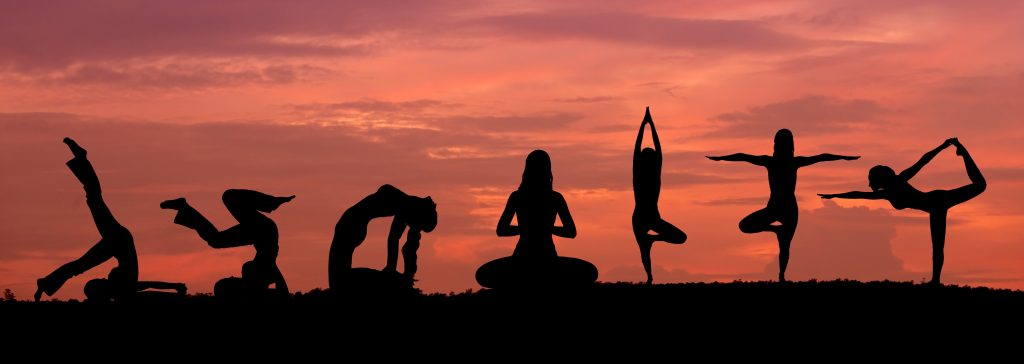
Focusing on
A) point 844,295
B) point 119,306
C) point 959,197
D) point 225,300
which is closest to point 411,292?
point 225,300

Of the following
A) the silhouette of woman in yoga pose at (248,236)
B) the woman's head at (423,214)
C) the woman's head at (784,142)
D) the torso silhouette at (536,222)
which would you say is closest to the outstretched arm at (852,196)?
the woman's head at (784,142)

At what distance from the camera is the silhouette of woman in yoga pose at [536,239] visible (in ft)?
94.7

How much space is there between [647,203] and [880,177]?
460 cm

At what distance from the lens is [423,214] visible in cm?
2911

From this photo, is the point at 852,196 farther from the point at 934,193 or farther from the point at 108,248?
the point at 108,248

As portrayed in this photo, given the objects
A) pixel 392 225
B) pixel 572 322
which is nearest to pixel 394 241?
pixel 392 225

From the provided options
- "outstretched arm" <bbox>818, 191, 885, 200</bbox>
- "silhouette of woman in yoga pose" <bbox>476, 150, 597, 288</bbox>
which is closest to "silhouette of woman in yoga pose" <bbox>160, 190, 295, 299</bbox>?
"silhouette of woman in yoga pose" <bbox>476, 150, 597, 288</bbox>

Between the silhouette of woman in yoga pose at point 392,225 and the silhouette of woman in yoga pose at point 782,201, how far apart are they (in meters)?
6.95

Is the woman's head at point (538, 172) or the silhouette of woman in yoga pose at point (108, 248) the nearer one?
the woman's head at point (538, 172)

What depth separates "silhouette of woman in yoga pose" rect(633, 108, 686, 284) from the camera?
1246 inches

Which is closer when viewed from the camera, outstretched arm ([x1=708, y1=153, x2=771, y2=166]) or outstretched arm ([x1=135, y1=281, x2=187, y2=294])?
outstretched arm ([x1=135, y1=281, x2=187, y2=294])

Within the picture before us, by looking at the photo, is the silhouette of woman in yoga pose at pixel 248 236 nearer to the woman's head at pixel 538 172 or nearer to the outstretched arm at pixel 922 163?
the woman's head at pixel 538 172

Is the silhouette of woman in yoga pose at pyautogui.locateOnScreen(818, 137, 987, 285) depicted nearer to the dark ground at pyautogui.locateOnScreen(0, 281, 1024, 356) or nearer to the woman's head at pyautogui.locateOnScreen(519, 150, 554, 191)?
the dark ground at pyautogui.locateOnScreen(0, 281, 1024, 356)

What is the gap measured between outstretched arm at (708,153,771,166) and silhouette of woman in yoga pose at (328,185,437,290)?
6.61 metres
